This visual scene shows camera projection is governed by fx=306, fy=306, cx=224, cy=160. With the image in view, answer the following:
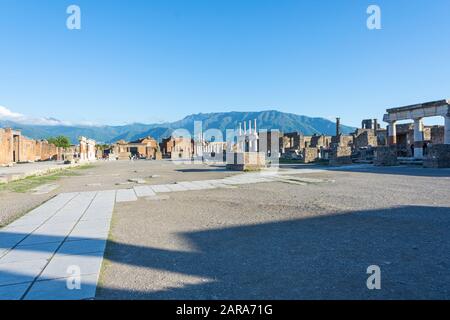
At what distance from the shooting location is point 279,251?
443 cm

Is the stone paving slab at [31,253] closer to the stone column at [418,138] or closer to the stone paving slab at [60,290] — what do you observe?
the stone paving slab at [60,290]

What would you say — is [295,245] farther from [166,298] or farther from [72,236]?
[72,236]

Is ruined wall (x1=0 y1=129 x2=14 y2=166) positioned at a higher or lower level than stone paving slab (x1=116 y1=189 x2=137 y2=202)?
higher

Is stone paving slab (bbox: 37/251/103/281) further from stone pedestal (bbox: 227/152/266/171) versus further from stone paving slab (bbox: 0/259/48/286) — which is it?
stone pedestal (bbox: 227/152/266/171)

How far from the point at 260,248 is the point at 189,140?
3096 inches

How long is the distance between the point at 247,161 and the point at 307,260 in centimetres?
1945

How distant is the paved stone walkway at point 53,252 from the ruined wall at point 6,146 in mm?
34316

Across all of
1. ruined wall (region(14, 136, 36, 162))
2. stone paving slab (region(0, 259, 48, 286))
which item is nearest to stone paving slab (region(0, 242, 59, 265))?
stone paving slab (region(0, 259, 48, 286))

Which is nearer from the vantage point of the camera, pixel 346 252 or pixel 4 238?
pixel 346 252

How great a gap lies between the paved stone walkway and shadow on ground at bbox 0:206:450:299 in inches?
12.1

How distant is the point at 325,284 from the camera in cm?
325

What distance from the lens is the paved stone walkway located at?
3164mm
